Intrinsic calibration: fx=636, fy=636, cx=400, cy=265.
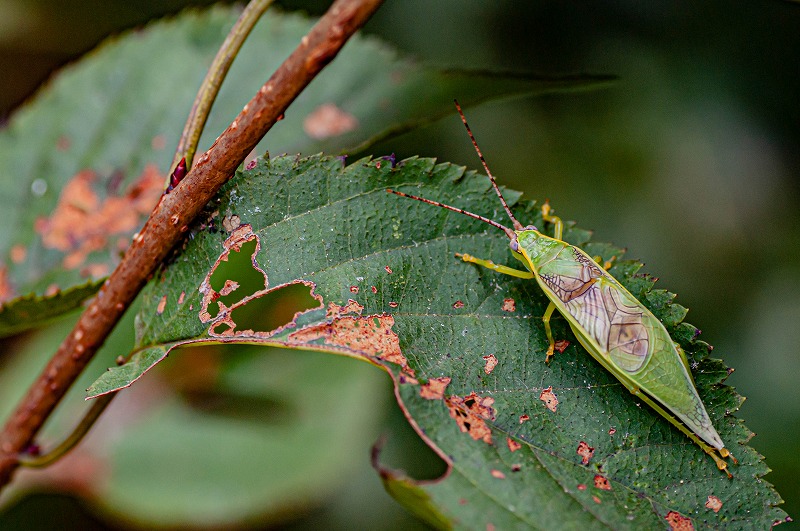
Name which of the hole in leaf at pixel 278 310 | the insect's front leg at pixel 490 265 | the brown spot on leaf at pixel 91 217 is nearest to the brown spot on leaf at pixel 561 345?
the insect's front leg at pixel 490 265

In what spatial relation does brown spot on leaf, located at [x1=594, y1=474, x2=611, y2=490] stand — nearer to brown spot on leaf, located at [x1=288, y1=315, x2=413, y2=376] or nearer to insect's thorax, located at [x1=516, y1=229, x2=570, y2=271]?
brown spot on leaf, located at [x1=288, y1=315, x2=413, y2=376]

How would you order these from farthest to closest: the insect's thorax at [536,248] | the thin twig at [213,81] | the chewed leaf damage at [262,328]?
the insect's thorax at [536,248], the chewed leaf damage at [262,328], the thin twig at [213,81]

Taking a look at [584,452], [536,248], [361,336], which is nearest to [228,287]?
[361,336]

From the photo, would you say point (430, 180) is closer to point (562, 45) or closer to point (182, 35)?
point (182, 35)

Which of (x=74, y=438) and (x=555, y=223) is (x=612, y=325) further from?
(x=74, y=438)

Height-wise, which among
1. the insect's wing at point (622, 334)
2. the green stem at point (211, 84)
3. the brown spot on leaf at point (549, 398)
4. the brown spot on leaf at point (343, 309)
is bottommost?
the insect's wing at point (622, 334)

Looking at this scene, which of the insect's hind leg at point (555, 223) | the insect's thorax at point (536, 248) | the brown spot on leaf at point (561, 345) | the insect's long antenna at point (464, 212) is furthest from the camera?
the insect's thorax at point (536, 248)

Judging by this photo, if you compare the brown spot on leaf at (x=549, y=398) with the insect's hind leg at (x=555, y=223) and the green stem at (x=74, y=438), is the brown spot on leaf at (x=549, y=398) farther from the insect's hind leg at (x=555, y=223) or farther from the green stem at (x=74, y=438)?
the green stem at (x=74, y=438)

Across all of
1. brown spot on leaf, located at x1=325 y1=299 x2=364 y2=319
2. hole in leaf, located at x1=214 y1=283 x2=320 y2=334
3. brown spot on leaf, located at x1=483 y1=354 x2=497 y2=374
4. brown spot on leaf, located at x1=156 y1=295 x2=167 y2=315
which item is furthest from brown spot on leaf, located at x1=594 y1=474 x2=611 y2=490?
brown spot on leaf, located at x1=156 y1=295 x2=167 y2=315
